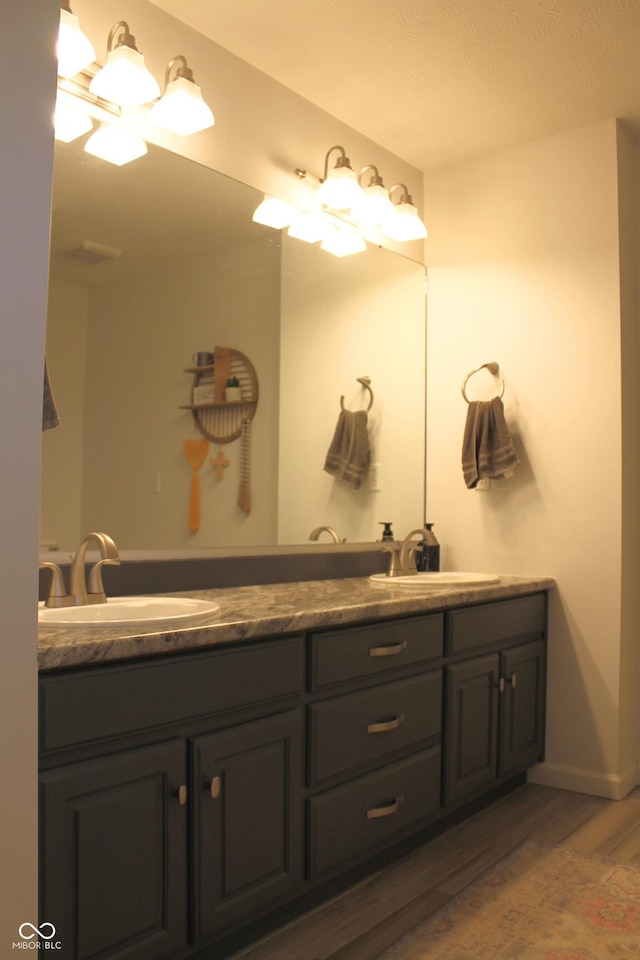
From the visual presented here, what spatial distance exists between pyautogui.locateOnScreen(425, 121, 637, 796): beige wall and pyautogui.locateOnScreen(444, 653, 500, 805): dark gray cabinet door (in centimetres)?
43

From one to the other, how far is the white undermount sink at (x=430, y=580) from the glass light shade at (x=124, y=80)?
1549mm

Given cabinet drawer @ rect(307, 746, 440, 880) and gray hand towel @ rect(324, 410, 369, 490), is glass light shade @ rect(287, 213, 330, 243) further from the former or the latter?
cabinet drawer @ rect(307, 746, 440, 880)

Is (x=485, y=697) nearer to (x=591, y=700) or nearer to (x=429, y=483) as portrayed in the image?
(x=591, y=700)

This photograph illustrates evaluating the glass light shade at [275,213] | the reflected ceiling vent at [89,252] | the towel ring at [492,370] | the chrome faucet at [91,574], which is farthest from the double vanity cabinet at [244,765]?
the glass light shade at [275,213]

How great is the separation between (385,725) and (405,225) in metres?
1.78

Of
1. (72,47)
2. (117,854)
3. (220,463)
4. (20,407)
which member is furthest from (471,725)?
(72,47)

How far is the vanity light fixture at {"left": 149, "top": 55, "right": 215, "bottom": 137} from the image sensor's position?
7.19ft

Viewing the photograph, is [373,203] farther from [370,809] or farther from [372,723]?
[370,809]

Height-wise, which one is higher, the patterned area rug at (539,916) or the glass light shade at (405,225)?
the glass light shade at (405,225)

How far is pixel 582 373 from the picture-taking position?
2959 millimetres

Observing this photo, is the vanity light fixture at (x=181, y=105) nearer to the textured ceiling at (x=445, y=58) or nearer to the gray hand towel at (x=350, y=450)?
the textured ceiling at (x=445, y=58)

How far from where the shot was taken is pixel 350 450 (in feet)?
9.91

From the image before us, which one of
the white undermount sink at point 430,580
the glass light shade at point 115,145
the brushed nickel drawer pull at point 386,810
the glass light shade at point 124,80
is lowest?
the brushed nickel drawer pull at point 386,810

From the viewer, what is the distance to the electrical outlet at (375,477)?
3.10 metres
